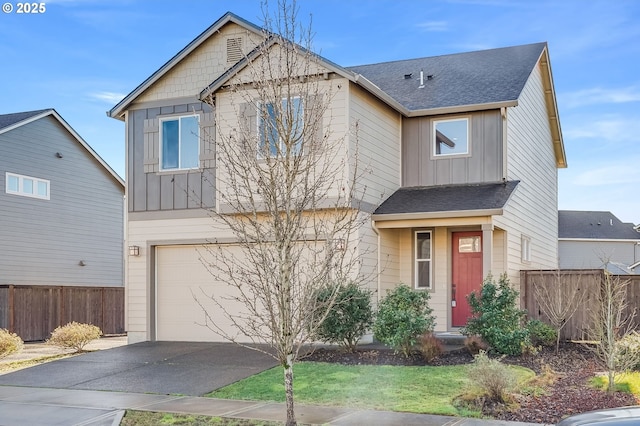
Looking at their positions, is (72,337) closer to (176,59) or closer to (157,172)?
(157,172)

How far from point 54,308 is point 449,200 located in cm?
1417

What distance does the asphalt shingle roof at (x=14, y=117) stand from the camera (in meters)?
23.6

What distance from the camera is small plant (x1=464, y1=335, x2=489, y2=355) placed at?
1255 centimetres

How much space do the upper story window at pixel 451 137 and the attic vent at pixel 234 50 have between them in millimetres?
5169

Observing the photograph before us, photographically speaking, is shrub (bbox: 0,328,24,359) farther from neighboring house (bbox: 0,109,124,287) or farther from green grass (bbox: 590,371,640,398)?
green grass (bbox: 590,371,640,398)

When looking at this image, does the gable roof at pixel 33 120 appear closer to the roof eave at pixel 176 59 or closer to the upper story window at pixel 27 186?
the upper story window at pixel 27 186

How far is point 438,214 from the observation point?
14.9 m

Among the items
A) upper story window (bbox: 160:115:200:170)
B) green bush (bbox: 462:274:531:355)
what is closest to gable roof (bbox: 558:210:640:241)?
upper story window (bbox: 160:115:200:170)

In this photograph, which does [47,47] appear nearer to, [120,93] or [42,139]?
[120,93]

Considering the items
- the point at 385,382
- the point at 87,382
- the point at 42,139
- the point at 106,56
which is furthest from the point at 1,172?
the point at 385,382

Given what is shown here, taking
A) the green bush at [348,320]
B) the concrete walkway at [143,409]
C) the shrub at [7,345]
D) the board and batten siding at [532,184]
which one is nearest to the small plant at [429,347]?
the green bush at [348,320]

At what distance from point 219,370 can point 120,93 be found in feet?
31.6

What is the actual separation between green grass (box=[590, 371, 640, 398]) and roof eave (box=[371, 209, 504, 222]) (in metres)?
4.55

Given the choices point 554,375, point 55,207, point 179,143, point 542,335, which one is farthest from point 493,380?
point 55,207
